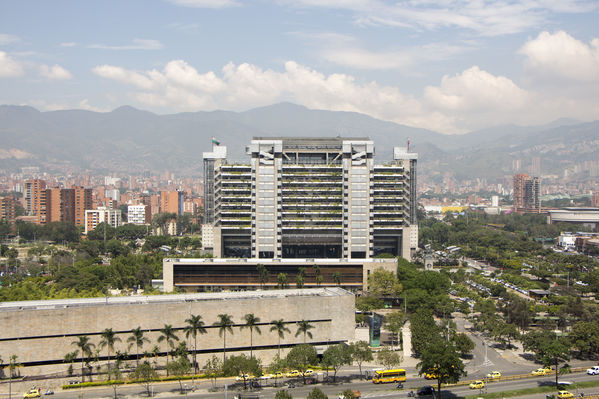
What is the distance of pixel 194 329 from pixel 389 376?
1711cm

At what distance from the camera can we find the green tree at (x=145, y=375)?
1875 inches

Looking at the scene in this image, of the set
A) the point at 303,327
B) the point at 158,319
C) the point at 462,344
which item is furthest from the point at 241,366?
the point at 462,344

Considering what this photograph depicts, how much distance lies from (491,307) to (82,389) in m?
45.9

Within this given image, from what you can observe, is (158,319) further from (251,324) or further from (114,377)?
(251,324)

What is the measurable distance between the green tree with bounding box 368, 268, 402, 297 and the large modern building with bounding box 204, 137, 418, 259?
21.8 metres

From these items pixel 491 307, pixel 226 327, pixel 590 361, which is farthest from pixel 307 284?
pixel 590 361

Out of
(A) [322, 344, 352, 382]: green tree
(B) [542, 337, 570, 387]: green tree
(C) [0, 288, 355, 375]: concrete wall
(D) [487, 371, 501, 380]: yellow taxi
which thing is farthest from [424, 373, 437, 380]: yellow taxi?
(B) [542, 337, 570, 387]: green tree

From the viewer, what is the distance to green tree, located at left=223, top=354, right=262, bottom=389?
4872 centimetres

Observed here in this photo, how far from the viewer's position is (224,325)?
53312 mm

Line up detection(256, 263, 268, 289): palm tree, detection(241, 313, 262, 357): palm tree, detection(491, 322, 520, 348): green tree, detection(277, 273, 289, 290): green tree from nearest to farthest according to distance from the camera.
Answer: detection(241, 313, 262, 357): palm tree → detection(491, 322, 520, 348): green tree → detection(277, 273, 289, 290): green tree → detection(256, 263, 268, 289): palm tree

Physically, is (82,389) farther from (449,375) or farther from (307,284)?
(307,284)

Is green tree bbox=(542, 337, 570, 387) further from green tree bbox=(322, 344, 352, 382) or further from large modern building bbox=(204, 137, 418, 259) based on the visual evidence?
large modern building bbox=(204, 137, 418, 259)

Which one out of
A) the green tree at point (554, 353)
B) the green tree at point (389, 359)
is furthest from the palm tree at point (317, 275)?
the green tree at point (554, 353)

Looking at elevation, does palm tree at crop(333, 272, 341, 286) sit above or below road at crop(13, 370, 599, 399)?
above
